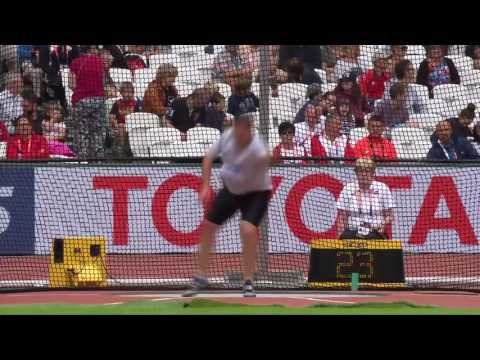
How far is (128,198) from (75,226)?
841 mm

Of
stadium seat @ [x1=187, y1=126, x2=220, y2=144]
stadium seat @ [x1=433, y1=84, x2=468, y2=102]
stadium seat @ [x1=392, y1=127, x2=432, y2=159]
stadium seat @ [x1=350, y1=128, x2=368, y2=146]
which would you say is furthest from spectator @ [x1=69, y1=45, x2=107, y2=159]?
stadium seat @ [x1=433, y1=84, x2=468, y2=102]

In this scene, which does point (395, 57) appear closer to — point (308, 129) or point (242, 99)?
point (308, 129)

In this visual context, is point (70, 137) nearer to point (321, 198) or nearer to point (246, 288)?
point (321, 198)

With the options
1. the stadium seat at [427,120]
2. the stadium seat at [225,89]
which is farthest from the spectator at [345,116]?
the stadium seat at [225,89]

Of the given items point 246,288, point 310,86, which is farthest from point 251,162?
point 310,86

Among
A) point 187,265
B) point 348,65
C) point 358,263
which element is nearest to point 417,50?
point 348,65

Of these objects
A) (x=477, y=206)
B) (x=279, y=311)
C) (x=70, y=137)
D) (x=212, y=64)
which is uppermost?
(x=212, y=64)

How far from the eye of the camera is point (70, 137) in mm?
17656

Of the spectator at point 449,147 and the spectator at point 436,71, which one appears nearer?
the spectator at point 449,147

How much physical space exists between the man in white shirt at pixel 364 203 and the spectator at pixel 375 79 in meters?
4.04

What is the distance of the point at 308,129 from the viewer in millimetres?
17328

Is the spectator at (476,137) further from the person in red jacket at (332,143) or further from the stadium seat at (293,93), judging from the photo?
the stadium seat at (293,93)

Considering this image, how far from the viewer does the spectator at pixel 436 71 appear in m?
19.6

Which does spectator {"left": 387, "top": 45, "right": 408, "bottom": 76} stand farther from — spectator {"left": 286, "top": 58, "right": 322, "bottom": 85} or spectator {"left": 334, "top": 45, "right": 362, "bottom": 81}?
spectator {"left": 286, "top": 58, "right": 322, "bottom": 85}
